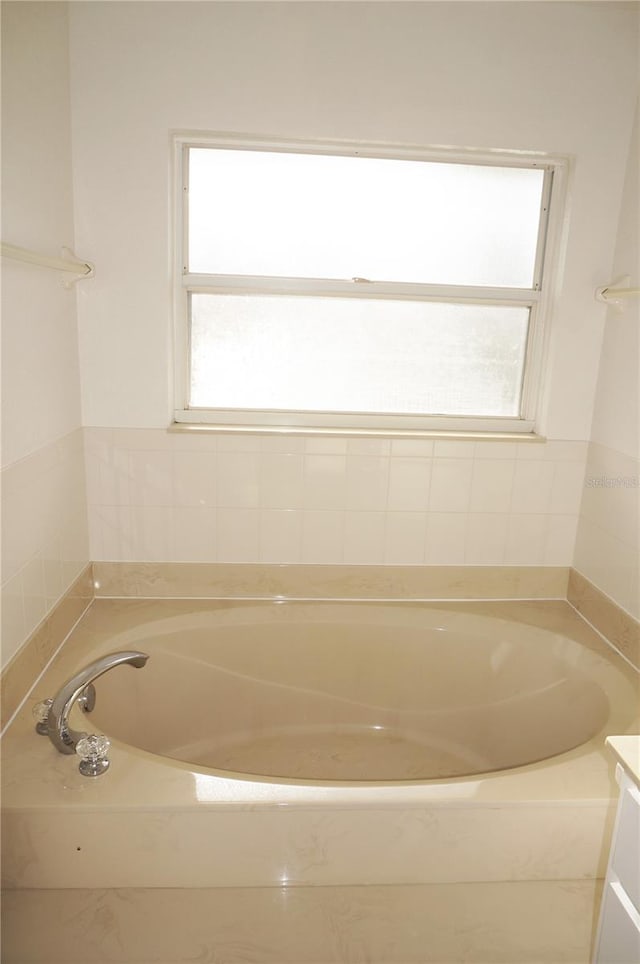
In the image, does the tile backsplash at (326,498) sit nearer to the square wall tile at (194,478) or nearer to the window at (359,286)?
the square wall tile at (194,478)

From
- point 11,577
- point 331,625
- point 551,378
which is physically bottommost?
point 331,625

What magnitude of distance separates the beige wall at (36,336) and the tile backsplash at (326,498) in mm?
212

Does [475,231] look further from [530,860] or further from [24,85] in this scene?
[530,860]

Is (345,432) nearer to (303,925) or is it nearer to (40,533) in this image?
(40,533)

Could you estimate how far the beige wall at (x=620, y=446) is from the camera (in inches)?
79.5

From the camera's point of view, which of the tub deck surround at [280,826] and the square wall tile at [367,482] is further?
the square wall tile at [367,482]

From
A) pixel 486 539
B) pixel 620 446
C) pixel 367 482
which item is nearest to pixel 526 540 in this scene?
pixel 486 539

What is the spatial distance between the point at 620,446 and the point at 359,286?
3.23ft

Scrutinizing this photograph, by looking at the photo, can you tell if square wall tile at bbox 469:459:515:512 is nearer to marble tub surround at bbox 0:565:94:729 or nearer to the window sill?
the window sill

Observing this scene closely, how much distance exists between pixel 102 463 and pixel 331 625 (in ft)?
3.07

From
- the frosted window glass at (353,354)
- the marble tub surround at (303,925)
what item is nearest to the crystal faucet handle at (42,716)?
the marble tub surround at (303,925)

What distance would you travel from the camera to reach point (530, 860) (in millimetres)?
1504

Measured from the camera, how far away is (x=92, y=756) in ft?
4.80

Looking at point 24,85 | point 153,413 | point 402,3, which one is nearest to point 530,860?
point 153,413
